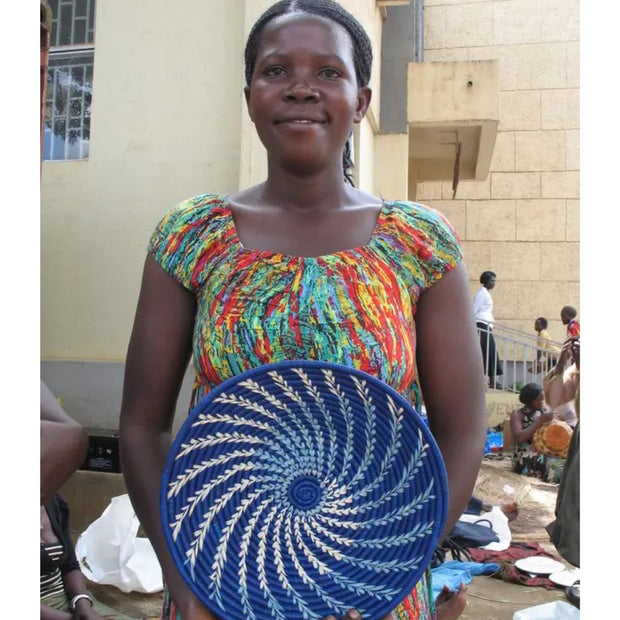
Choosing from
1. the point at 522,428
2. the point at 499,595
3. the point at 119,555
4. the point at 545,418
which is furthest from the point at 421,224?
the point at 522,428

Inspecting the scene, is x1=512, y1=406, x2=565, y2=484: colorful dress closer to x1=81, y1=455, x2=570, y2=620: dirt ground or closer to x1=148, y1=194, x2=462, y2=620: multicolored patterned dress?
x1=81, y1=455, x2=570, y2=620: dirt ground

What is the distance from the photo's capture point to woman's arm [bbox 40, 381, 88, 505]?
821 millimetres

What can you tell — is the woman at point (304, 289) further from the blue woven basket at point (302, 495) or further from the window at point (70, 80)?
the window at point (70, 80)

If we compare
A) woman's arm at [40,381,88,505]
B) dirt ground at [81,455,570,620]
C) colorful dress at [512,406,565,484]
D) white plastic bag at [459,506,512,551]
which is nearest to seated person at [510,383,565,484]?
colorful dress at [512,406,565,484]

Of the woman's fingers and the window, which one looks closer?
the woman's fingers

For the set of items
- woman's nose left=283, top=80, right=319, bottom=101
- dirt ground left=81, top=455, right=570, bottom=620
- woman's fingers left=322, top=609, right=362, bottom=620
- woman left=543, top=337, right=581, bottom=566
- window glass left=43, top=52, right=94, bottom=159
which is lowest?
dirt ground left=81, top=455, right=570, bottom=620

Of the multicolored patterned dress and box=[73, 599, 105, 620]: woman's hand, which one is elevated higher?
the multicolored patterned dress

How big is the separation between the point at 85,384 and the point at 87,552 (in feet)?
4.18

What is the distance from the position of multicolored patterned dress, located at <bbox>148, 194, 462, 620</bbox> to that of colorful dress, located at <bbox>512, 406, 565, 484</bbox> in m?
6.02

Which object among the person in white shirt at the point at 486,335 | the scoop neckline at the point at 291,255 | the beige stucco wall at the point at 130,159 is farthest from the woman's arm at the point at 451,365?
the person in white shirt at the point at 486,335

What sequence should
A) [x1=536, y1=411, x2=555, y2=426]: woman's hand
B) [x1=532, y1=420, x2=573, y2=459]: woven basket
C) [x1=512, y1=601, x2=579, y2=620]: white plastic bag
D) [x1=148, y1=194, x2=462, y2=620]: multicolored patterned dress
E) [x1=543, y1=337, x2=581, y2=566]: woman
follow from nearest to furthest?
[x1=148, y1=194, x2=462, y2=620]: multicolored patterned dress → [x1=512, y1=601, x2=579, y2=620]: white plastic bag → [x1=543, y1=337, x2=581, y2=566]: woman → [x1=532, y1=420, x2=573, y2=459]: woven basket → [x1=536, y1=411, x2=555, y2=426]: woman's hand

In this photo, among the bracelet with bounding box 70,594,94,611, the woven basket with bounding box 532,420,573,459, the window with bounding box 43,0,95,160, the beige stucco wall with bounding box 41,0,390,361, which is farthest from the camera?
the woven basket with bounding box 532,420,573,459

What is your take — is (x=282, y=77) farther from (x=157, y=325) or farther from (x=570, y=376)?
(x=570, y=376)

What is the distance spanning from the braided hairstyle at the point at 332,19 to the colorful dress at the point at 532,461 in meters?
6.12
